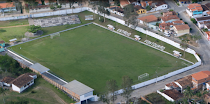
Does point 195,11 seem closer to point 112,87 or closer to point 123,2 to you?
point 123,2

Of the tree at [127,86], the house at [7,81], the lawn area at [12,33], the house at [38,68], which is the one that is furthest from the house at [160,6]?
the house at [7,81]

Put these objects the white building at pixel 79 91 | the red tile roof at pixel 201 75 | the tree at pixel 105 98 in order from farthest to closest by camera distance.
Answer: the red tile roof at pixel 201 75
the white building at pixel 79 91
the tree at pixel 105 98

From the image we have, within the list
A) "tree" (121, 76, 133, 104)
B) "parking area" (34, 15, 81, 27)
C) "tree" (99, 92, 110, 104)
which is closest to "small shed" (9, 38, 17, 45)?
"parking area" (34, 15, 81, 27)

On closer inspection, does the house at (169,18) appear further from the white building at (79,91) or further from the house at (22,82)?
the house at (22,82)

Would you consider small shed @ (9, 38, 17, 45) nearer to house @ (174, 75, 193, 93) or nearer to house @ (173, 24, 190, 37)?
house @ (173, 24, 190, 37)

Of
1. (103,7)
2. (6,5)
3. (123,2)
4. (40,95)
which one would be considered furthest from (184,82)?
(6,5)

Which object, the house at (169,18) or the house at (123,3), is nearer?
the house at (169,18)
